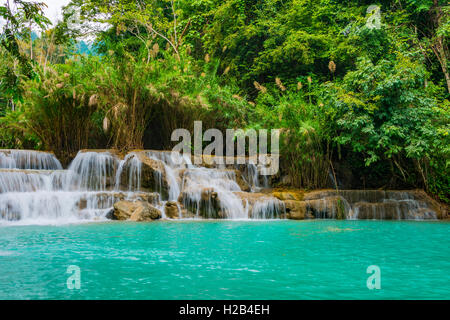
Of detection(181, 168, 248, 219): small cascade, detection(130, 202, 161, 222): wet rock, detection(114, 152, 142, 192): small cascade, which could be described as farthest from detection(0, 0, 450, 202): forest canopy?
detection(130, 202, 161, 222): wet rock

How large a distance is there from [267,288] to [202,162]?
7400 mm

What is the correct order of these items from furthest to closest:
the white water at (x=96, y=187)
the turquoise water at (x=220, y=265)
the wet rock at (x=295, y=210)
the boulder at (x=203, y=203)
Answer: the wet rock at (x=295, y=210), the boulder at (x=203, y=203), the white water at (x=96, y=187), the turquoise water at (x=220, y=265)

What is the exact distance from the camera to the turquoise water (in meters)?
2.35

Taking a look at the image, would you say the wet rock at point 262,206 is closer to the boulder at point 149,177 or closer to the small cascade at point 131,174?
the boulder at point 149,177

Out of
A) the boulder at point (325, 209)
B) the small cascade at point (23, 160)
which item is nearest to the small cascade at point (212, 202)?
the boulder at point (325, 209)

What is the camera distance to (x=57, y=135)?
9.84 meters

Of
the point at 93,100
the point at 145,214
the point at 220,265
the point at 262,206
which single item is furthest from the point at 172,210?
the point at 220,265

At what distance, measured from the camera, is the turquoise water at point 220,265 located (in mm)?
2348

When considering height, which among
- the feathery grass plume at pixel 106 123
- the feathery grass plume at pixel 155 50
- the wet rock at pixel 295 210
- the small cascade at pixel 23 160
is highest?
the feathery grass plume at pixel 155 50

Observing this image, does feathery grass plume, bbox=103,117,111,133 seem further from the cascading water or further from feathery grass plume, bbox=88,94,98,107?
the cascading water

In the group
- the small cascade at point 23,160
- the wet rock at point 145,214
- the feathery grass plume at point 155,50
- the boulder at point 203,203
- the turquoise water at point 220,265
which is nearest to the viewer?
the turquoise water at point 220,265

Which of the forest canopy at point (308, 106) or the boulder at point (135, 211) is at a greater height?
the forest canopy at point (308, 106)
